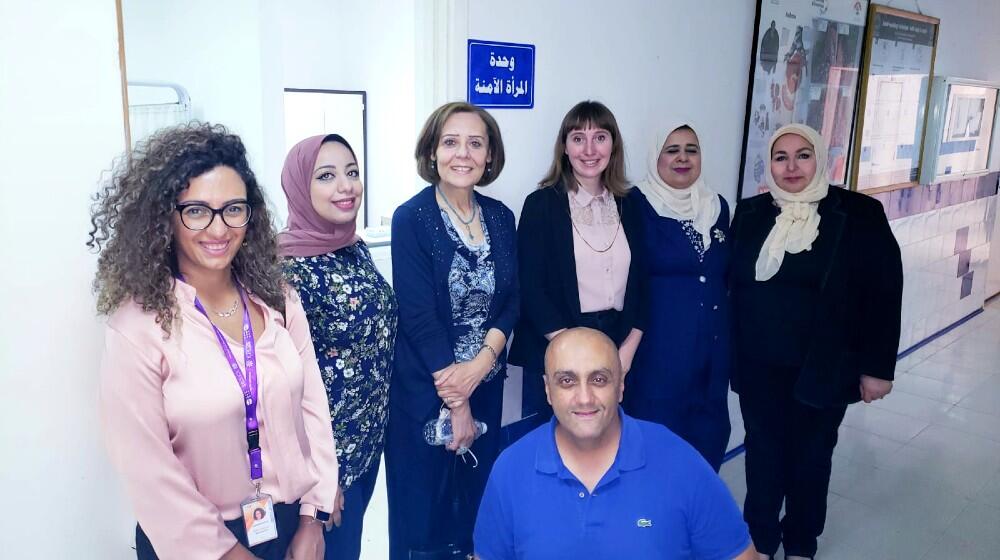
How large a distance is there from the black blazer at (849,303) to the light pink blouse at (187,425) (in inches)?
70.6

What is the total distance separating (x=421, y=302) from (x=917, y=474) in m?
3.04

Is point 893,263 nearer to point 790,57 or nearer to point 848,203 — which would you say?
point 848,203

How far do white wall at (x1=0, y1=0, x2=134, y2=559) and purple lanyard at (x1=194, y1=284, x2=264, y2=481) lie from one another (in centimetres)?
28

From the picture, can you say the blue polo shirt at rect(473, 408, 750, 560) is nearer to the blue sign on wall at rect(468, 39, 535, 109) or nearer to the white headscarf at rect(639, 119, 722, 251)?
the white headscarf at rect(639, 119, 722, 251)

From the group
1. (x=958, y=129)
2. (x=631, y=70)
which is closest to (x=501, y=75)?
(x=631, y=70)

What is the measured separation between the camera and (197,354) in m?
1.41

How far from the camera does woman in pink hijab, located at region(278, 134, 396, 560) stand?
1.81 metres

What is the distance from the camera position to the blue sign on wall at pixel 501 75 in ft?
8.12

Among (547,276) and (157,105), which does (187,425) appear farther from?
(157,105)

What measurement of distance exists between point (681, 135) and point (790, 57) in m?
1.55

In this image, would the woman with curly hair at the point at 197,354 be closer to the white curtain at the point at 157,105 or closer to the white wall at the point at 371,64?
the white curtain at the point at 157,105

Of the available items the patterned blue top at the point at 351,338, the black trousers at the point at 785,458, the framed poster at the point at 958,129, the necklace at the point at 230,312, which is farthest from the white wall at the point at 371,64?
the framed poster at the point at 958,129

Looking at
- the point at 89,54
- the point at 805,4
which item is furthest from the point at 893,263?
the point at 89,54

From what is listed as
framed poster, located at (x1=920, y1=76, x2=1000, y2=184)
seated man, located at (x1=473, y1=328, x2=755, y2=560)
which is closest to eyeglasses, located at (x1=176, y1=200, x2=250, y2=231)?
seated man, located at (x1=473, y1=328, x2=755, y2=560)
